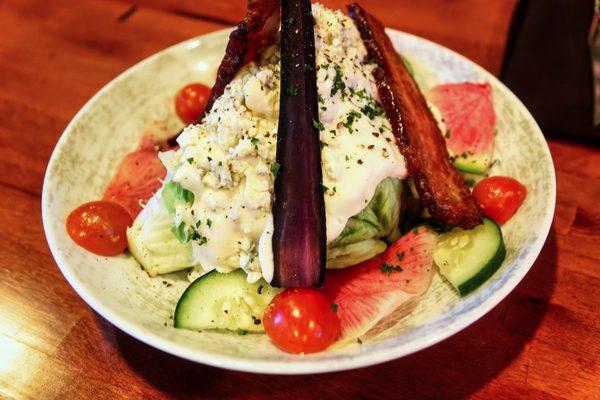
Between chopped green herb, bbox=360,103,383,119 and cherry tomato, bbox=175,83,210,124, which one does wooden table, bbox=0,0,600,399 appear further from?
chopped green herb, bbox=360,103,383,119

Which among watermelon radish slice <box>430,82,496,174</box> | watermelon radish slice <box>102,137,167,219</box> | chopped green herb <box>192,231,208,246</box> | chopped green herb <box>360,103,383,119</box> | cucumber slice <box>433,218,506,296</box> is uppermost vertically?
chopped green herb <box>360,103,383,119</box>

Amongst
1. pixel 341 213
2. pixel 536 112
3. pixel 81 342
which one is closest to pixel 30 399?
pixel 81 342

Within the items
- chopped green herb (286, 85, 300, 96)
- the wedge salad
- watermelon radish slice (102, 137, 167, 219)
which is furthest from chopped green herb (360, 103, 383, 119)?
watermelon radish slice (102, 137, 167, 219)

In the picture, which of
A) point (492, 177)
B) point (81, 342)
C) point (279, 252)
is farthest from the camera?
point (492, 177)

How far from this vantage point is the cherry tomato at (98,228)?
227cm

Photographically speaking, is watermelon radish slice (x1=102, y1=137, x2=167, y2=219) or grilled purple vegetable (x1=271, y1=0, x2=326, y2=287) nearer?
grilled purple vegetable (x1=271, y1=0, x2=326, y2=287)

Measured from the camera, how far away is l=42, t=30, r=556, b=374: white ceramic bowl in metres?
1.80

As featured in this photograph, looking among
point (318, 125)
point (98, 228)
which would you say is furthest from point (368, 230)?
point (98, 228)

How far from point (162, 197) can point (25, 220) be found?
3.31 feet

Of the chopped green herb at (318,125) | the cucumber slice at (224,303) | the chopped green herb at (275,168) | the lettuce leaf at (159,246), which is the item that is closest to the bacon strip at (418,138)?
the chopped green herb at (318,125)

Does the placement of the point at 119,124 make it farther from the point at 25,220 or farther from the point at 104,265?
the point at 104,265

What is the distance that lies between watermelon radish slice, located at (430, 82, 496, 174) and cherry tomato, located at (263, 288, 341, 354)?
120cm

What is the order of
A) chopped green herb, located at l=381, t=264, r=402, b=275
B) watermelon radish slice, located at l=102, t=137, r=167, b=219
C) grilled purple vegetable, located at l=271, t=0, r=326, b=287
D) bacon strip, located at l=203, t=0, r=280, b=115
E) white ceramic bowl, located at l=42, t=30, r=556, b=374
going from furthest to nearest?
watermelon radish slice, located at l=102, t=137, r=167, b=219 < chopped green herb, located at l=381, t=264, r=402, b=275 < bacon strip, located at l=203, t=0, r=280, b=115 < grilled purple vegetable, located at l=271, t=0, r=326, b=287 < white ceramic bowl, located at l=42, t=30, r=556, b=374

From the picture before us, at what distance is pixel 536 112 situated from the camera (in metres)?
3.13
